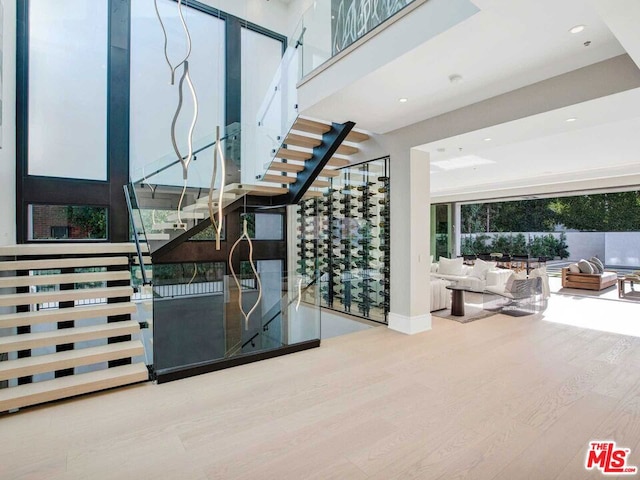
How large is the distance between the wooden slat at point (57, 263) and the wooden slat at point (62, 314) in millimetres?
491

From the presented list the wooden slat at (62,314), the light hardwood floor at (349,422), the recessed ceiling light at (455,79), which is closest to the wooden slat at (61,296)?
the wooden slat at (62,314)

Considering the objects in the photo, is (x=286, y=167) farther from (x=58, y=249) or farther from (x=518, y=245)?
(x=518, y=245)

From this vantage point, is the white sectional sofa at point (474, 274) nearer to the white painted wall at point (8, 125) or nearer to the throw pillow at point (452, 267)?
the throw pillow at point (452, 267)

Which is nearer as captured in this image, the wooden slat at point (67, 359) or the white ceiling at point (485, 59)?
the white ceiling at point (485, 59)

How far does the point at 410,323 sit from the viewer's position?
15.7ft

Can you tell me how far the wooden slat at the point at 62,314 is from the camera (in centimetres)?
315

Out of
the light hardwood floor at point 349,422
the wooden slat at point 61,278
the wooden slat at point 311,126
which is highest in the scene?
the wooden slat at point 311,126

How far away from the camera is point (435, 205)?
1311 centimetres

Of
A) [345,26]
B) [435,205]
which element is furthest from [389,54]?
[435,205]

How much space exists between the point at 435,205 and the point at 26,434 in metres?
12.9

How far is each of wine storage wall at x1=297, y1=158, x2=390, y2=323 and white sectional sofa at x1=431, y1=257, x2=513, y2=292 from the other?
105 inches

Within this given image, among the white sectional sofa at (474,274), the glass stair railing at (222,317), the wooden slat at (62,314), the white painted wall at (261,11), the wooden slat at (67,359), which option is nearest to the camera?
the wooden slat at (67,359)

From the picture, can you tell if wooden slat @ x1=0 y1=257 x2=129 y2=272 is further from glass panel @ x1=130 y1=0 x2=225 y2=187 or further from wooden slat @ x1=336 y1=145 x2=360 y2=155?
wooden slat @ x1=336 y1=145 x2=360 y2=155

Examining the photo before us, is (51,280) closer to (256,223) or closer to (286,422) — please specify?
(286,422)
